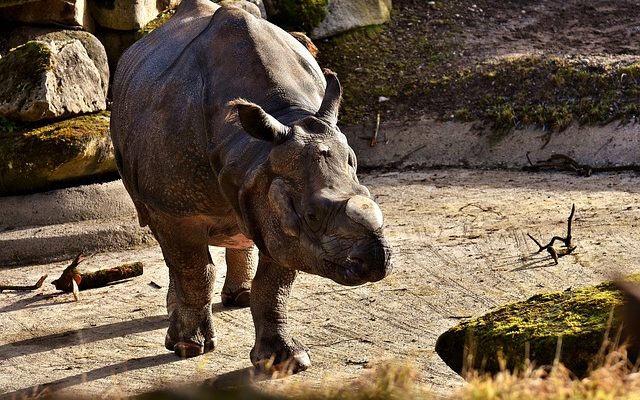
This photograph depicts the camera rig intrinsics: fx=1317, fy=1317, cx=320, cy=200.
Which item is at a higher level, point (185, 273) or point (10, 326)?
point (185, 273)

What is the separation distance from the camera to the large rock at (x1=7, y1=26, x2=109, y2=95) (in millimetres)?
11883

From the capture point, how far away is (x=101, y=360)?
25.8ft

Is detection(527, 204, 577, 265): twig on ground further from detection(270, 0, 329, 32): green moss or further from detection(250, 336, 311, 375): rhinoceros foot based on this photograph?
detection(270, 0, 329, 32): green moss

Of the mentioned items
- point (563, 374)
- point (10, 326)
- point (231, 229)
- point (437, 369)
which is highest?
point (563, 374)

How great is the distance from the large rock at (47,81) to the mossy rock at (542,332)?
212 inches

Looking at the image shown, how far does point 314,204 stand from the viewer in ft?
20.6

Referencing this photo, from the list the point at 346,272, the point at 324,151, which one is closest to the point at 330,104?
the point at 324,151

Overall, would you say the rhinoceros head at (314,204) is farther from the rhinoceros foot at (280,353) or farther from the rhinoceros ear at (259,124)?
the rhinoceros foot at (280,353)

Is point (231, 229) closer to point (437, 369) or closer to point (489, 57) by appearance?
point (437, 369)

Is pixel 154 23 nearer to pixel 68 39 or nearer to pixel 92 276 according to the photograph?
pixel 68 39

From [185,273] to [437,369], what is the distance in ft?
5.34

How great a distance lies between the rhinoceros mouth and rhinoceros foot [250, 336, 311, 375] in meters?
1.13

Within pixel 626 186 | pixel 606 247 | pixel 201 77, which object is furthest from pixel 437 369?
pixel 626 186

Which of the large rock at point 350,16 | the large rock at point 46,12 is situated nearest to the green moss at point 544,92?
the large rock at point 350,16
